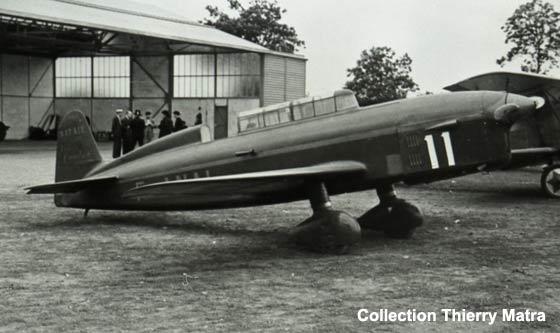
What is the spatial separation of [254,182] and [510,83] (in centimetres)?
757

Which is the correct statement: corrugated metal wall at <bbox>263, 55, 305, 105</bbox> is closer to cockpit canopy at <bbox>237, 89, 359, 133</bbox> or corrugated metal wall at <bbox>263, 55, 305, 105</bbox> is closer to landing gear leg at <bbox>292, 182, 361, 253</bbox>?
cockpit canopy at <bbox>237, 89, 359, 133</bbox>

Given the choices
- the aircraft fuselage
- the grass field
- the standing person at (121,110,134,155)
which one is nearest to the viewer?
the grass field

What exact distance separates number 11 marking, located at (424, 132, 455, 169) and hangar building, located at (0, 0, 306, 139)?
2431 centimetres

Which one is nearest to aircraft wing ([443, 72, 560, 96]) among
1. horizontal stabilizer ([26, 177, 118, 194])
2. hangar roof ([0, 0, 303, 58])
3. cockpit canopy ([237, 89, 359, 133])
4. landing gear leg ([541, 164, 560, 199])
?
landing gear leg ([541, 164, 560, 199])

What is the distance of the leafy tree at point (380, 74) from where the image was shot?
265ft

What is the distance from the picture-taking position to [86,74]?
45.0m

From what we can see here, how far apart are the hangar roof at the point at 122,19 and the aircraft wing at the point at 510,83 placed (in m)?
19.7

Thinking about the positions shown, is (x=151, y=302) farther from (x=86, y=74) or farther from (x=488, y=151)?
(x=86, y=74)

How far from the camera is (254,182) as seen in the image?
735 cm

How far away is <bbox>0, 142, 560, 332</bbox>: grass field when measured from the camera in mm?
5078

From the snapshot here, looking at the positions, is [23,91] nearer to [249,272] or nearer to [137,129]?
[137,129]

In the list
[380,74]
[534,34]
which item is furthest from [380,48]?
[534,34]

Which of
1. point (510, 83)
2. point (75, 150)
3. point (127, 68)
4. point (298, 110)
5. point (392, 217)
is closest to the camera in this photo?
point (298, 110)

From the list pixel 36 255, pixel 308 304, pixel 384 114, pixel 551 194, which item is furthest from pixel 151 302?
pixel 551 194
